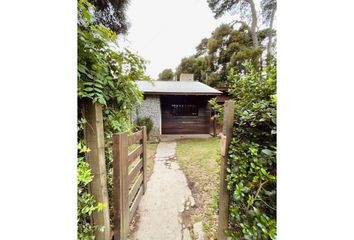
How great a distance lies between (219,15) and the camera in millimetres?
15008

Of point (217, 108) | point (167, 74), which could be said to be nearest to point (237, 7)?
point (217, 108)

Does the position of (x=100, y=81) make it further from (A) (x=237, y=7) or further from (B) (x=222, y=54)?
(B) (x=222, y=54)

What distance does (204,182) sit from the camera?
3.80 meters

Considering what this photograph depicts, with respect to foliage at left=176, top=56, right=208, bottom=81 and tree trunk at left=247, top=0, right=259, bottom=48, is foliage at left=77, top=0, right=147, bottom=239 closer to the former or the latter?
tree trunk at left=247, top=0, right=259, bottom=48

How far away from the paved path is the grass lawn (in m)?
0.16

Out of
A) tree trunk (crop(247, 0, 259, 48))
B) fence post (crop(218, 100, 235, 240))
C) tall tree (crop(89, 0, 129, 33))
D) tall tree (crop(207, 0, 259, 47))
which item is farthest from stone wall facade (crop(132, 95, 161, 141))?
tree trunk (crop(247, 0, 259, 48))

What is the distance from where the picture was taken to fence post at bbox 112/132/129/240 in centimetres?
178

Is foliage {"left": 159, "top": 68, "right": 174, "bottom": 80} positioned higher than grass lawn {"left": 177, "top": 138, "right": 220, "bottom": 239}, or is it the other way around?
foliage {"left": 159, "top": 68, "right": 174, "bottom": 80}

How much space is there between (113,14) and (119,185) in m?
5.64

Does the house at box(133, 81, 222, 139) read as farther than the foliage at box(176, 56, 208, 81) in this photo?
No

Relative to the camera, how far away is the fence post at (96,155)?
1.53 meters

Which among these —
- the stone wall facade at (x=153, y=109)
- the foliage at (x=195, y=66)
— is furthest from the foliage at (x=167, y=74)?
the stone wall facade at (x=153, y=109)
